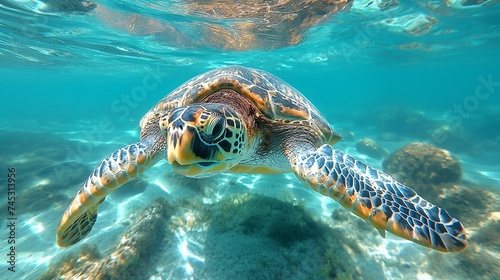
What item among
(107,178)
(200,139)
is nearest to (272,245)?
(200,139)

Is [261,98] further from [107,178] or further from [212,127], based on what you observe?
[107,178]

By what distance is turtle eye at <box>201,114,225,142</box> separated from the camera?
84.0 inches

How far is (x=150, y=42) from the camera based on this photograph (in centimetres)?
1653

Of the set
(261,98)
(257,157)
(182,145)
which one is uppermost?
(261,98)

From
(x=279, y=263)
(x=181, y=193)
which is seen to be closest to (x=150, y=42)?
(x=181, y=193)

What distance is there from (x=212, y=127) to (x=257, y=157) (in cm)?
167

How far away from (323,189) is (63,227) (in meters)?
3.53

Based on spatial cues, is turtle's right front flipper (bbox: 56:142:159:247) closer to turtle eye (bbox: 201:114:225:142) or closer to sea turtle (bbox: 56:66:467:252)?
sea turtle (bbox: 56:66:467:252)

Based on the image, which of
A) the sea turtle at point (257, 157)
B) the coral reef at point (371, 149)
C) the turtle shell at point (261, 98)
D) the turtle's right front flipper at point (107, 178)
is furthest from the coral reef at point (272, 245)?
the coral reef at point (371, 149)

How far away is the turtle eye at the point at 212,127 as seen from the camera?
7.00ft

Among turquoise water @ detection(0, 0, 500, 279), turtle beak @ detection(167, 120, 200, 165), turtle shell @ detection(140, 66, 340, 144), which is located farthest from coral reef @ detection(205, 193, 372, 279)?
turtle beak @ detection(167, 120, 200, 165)

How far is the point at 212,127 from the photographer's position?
2.17 metres

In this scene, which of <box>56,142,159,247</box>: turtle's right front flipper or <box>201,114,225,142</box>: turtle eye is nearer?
<box>201,114,225,142</box>: turtle eye

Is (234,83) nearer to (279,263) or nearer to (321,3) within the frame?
(279,263)
